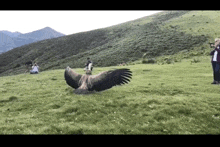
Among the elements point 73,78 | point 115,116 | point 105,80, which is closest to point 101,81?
point 105,80

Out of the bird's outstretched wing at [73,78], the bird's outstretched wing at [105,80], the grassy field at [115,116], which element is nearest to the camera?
the grassy field at [115,116]

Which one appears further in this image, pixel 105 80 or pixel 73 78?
pixel 73 78

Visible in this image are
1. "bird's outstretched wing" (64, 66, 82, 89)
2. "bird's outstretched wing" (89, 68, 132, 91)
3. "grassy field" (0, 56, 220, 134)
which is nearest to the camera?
"grassy field" (0, 56, 220, 134)

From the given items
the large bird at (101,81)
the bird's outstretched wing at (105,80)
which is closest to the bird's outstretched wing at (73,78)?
the large bird at (101,81)

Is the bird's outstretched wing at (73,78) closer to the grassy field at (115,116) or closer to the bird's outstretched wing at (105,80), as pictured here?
the bird's outstretched wing at (105,80)

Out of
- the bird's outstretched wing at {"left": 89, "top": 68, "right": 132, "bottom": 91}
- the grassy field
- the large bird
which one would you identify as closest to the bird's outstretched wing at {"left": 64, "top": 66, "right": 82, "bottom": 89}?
the large bird

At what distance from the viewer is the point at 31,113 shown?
746 cm

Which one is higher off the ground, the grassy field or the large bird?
the large bird

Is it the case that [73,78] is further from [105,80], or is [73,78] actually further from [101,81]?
[105,80]

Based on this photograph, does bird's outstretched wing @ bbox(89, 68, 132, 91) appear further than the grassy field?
Yes

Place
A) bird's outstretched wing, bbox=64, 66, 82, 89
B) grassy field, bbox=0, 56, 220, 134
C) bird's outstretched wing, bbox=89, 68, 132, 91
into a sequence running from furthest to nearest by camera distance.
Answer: bird's outstretched wing, bbox=64, 66, 82, 89 → bird's outstretched wing, bbox=89, 68, 132, 91 → grassy field, bbox=0, 56, 220, 134

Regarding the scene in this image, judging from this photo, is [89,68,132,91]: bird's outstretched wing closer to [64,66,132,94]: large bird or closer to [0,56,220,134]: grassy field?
[64,66,132,94]: large bird
